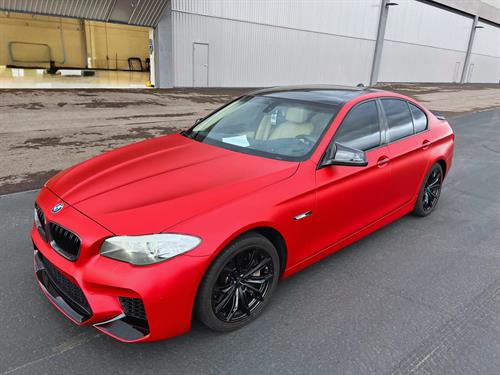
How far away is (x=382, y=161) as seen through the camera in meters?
3.75

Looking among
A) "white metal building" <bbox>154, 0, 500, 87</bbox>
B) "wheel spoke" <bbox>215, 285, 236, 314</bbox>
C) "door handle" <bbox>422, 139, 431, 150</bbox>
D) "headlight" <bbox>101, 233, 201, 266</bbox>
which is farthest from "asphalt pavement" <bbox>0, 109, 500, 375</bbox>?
"white metal building" <bbox>154, 0, 500, 87</bbox>

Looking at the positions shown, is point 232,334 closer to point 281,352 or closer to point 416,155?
point 281,352

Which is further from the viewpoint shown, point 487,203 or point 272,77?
point 272,77

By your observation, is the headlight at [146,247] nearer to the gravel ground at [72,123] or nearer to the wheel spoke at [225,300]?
the wheel spoke at [225,300]

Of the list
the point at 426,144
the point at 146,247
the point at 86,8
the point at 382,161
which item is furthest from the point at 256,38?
the point at 146,247

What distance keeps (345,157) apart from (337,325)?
127 centimetres

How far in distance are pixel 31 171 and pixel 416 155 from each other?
548 cm

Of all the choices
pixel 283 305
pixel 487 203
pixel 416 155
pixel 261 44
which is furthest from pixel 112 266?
pixel 261 44

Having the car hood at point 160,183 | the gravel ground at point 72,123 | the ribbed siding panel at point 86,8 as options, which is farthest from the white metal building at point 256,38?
the car hood at point 160,183

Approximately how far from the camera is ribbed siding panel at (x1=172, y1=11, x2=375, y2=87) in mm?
20719

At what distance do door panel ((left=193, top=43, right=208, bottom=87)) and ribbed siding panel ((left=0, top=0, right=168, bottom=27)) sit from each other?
8.25 ft

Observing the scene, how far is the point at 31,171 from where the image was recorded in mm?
6121

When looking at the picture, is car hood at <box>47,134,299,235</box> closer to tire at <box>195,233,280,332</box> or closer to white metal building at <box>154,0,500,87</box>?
tire at <box>195,233,280,332</box>

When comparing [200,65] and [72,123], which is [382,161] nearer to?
[72,123]
